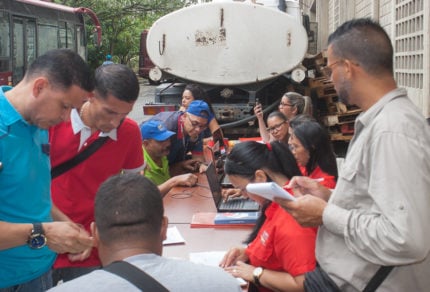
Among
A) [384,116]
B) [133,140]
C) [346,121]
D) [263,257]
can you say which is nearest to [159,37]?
[346,121]

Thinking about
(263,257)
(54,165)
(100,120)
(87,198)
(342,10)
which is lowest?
(263,257)

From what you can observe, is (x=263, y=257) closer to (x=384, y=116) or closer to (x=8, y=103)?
(x=384, y=116)

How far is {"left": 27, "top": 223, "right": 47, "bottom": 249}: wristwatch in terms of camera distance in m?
2.04

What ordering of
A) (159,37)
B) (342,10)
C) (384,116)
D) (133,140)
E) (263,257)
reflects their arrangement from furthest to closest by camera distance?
(342,10) < (159,37) < (133,140) < (263,257) < (384,116)

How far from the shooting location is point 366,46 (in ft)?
6.28

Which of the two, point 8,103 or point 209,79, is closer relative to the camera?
point 8,103

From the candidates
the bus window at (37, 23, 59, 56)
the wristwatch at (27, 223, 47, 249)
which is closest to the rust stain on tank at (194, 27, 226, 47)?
the wristwatch at (27, 223, 47, 249)

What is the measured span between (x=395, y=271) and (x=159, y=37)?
19.9ft

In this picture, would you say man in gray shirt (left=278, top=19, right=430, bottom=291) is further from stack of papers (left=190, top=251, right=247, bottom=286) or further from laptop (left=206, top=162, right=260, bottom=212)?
laptop (left=206, top=162, right=260, bottom=212)

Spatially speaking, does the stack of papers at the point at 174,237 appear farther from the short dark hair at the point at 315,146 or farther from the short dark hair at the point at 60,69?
the short dark hair at the point at 60,69

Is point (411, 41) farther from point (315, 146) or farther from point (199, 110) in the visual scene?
point (315, 146)

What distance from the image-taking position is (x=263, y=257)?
2500 mm

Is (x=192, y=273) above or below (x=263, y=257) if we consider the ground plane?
above

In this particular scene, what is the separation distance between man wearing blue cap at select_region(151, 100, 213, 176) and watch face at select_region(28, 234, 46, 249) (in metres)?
2.50
